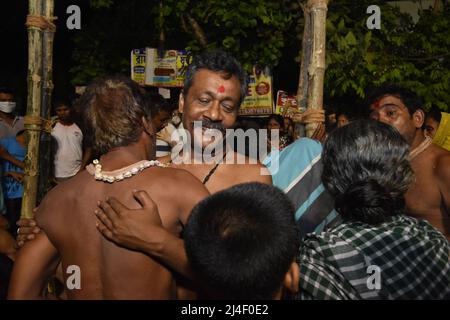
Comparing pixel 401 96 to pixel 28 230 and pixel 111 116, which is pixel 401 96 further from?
pixel 28 230

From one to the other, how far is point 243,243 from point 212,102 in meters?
1.53

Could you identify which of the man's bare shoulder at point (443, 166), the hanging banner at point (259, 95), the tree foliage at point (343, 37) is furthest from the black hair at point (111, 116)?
the hanging banner at point (259, 95)

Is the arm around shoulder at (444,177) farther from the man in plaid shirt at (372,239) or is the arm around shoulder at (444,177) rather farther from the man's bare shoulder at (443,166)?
the man in plaid shirt at (372,239)

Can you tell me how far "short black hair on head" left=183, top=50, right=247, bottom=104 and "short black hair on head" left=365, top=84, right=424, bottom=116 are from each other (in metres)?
1.41

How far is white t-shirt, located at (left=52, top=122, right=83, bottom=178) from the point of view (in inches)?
259

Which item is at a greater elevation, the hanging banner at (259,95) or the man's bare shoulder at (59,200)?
the hanging banner at (259,95)

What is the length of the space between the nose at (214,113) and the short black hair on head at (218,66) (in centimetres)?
18

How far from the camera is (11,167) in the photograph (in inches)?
231

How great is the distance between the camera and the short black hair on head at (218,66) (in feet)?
9.59

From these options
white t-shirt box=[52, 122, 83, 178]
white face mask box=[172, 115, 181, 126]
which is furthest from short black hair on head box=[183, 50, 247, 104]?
white t-shirt box=[52, 122, 83, 178]

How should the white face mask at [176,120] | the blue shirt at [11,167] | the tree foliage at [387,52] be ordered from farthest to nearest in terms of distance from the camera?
1. the tree foliage at [387,52]
2. the white face mask at [176,120]
3. the blue shirt at [11,167]

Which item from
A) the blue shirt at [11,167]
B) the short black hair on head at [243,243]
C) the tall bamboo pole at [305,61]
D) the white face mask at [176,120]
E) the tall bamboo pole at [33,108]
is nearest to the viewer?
the short black hair on head at [243,243]

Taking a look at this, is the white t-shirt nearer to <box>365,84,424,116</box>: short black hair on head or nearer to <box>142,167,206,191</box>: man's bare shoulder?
<box>365,84,424,116</box>: short black hair on head

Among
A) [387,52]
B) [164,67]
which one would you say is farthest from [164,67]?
[387,52]
